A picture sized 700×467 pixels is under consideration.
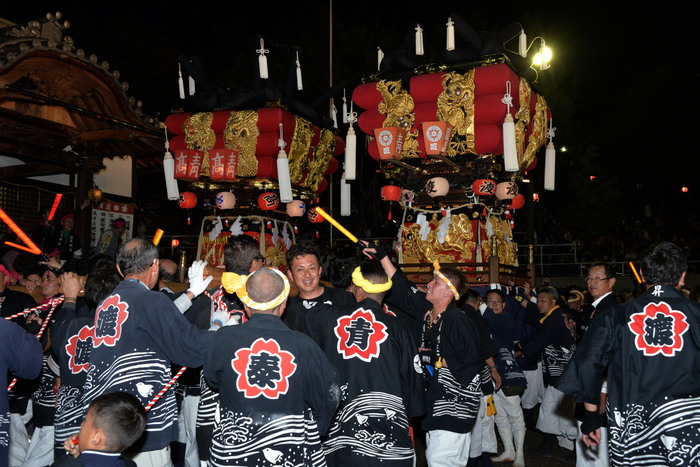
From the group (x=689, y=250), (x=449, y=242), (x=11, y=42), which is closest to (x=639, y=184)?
(x=689, y=250)

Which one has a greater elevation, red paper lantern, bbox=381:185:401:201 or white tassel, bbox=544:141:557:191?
white tassel, bbox=544:141:557:191

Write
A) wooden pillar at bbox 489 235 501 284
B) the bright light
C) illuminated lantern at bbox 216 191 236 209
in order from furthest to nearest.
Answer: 1. illuminated lantern at bbox 216 191 236 209
2. the bright light
3. wooden pillar at bbox 489 235 501 284

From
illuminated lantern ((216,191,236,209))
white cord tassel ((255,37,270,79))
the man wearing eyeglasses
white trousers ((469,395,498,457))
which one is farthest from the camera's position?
illuminated lantern ((216,191,236,209))

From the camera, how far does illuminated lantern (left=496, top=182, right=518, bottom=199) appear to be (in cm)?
1018

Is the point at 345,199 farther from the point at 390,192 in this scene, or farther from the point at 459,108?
the point at 459,108

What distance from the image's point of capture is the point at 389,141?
9758mm

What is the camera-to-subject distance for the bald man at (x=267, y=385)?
10.5 feet

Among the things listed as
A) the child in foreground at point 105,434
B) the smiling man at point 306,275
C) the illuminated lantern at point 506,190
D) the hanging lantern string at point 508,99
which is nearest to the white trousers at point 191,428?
the smiling man at point 306,275

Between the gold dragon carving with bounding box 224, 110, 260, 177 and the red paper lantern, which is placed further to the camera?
the gold dragon carving with bounding box 224, 110, 260, 177

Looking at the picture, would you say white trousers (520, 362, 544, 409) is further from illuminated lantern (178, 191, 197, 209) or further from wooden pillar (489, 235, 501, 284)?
illuminated lantern (178, 191, 197, 209)

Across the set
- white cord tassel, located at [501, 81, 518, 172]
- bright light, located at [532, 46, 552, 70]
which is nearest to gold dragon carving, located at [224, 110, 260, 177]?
white cord tassel, located at [501, 81, 518, 172]

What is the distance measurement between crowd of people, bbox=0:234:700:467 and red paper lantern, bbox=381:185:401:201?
4963 mm

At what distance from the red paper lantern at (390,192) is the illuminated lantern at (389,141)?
689 millimetres

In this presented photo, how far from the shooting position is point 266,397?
3.20m
